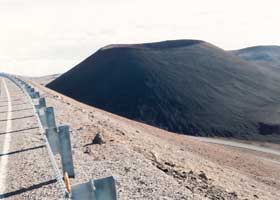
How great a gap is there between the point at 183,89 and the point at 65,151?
77.0 metres

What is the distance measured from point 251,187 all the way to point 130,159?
804cm

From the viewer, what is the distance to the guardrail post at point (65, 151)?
12.2 meters

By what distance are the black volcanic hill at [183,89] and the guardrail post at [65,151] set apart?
190ft

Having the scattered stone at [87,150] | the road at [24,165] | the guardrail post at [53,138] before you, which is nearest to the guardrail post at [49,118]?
the road at [24,165]

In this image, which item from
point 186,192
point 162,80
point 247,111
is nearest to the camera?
point 186,192

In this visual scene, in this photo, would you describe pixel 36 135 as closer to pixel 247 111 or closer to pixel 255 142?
pixel 255 142

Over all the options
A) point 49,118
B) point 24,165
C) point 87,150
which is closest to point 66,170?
point 24,165

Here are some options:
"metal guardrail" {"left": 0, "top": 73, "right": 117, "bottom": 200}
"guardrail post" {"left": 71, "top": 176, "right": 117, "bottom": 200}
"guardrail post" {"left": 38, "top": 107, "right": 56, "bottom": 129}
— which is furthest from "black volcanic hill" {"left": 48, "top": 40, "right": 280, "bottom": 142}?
"guardrail post" {"left": 71, "top": 176, "right": 117, "bottom": 200}

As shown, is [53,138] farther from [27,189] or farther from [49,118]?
[49,118]

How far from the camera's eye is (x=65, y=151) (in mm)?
12203

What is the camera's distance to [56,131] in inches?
498

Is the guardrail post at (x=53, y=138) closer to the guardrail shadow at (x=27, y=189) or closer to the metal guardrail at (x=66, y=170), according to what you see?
the metal guardrail at (x=66, y=170)

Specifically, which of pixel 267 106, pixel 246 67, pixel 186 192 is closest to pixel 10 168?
pixel 186 192

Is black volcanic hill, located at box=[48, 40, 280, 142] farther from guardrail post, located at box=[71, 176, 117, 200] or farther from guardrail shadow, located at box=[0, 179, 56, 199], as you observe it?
guardrail post, located at box=[71, 176, 117, 200]
